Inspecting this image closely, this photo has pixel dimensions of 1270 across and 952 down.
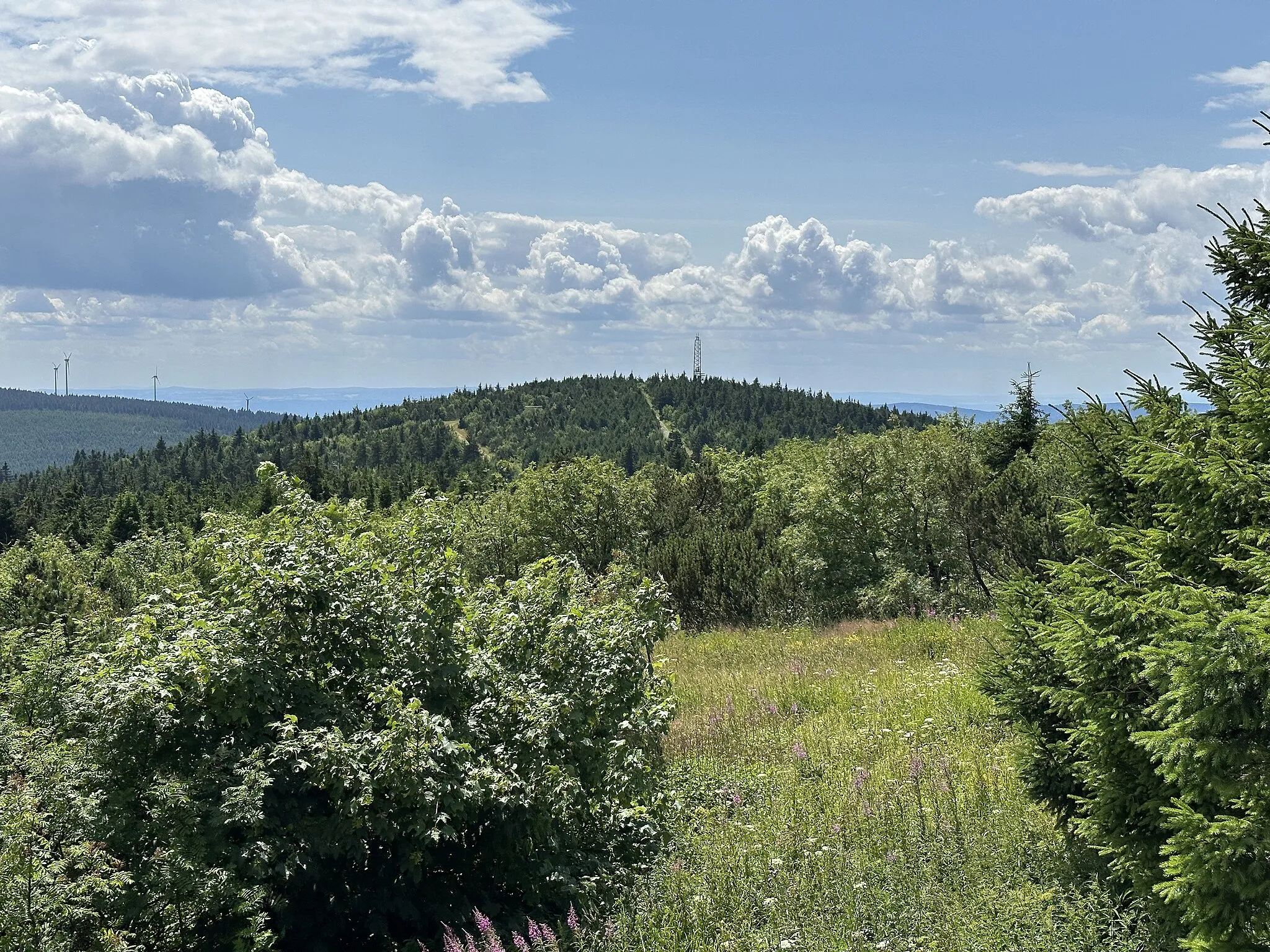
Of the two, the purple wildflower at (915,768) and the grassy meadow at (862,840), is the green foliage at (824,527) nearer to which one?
the grassy meadow at (862,840)

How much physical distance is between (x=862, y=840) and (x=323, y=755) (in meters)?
5.16

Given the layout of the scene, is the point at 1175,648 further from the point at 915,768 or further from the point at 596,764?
the point at 915,768

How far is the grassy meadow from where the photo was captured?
6770mm

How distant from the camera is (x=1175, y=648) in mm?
4871

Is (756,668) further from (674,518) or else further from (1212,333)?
(674,518)

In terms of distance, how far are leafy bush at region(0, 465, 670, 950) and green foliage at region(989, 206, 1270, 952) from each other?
148 inches

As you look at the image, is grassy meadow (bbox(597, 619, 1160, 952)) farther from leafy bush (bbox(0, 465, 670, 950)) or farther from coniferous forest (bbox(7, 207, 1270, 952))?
leafy bush (bbox(0, 465, 670, 950))

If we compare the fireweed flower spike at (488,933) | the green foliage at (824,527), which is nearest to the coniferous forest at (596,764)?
the fireweed flower spike at (488,933)

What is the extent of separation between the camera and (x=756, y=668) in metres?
18.0

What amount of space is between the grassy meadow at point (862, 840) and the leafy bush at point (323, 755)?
3.06ft

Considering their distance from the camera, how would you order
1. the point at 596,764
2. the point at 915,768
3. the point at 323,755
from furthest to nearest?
the point at 915,768 → the point at 596,764 → the point at 323,755

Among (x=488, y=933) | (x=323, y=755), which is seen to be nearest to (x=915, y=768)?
(x=488, y=933)

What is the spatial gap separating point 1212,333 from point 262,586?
7544 millimetres

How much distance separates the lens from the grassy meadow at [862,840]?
677 centimetres
